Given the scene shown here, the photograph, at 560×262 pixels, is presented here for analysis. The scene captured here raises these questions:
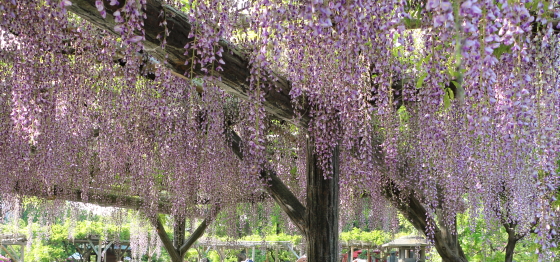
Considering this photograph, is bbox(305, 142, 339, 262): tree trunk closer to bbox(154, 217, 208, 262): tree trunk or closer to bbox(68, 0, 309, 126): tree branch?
bbox(68, 0, 309, 126): tree branch

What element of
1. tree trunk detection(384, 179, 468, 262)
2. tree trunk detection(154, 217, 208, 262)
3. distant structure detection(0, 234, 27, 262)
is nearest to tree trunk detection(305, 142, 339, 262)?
tree trunk detection(384, 179, 468, 262)

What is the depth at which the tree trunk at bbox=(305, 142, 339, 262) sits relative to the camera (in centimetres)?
430

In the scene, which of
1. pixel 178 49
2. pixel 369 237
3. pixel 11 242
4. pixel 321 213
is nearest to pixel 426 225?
pixel 321 213

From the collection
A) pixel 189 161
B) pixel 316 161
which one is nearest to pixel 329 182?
pixel 316 161

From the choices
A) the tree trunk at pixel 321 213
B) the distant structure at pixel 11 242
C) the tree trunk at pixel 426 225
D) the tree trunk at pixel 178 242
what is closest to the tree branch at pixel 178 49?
the tree trunk at pixel 321 213

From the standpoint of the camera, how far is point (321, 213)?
434cm

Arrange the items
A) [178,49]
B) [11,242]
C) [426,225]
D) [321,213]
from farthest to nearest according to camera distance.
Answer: [11,242]
[426,225]
[321,213]
[178,49]

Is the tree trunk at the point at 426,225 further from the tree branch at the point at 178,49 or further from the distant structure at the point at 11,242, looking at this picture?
the distant structure at the point at 11,242

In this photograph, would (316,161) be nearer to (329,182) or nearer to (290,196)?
(329,182)

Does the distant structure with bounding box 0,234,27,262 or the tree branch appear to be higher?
the tree branch

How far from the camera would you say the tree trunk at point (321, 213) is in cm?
430

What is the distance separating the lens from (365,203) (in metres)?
8.38

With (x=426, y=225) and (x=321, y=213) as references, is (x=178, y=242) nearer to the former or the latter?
(x=426, y=225)

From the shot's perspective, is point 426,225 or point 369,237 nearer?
point 426,225
